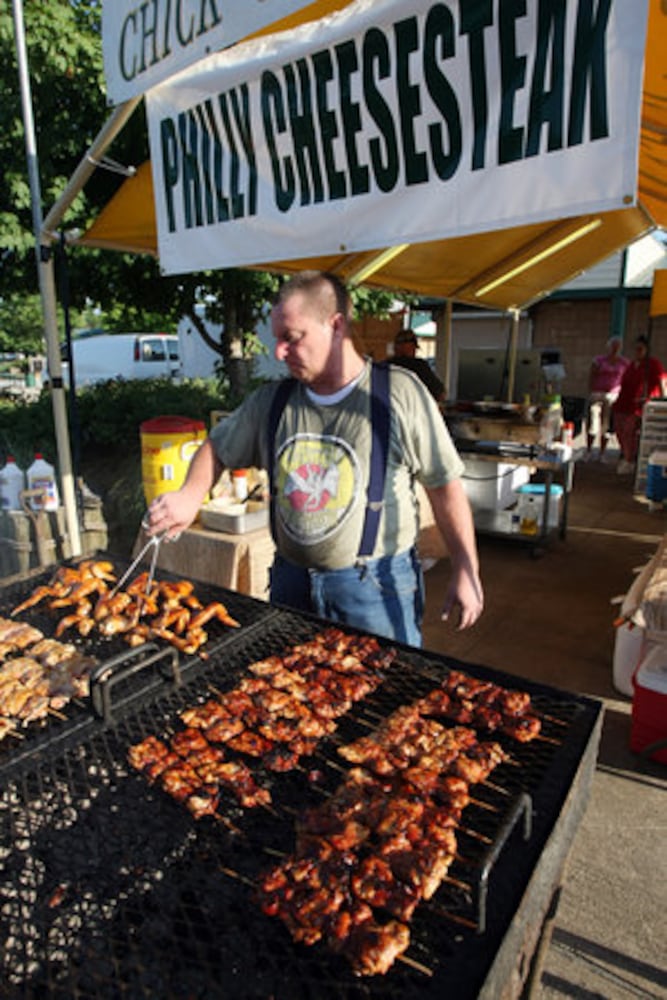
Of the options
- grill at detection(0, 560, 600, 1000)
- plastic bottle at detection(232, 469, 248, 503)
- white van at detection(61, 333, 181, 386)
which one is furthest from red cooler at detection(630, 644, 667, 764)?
Answer: white van at detection(61, 333, 181, 386)

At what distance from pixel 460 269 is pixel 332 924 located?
20.6ft

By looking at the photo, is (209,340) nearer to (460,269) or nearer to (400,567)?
(460,269)

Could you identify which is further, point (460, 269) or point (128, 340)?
point (128, 340)

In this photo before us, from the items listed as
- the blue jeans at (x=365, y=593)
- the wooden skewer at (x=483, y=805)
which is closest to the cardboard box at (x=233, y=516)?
the blue jeans at (x=365, y=593)

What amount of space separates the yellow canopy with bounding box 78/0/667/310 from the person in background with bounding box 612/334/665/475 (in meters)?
2.64

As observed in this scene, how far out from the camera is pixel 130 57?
318 cm

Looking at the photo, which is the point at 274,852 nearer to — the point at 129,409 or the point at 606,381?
the point at 129,409

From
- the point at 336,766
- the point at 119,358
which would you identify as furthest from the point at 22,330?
the point at 336,766

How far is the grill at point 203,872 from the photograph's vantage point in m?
1.12

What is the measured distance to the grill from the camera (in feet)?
3.66

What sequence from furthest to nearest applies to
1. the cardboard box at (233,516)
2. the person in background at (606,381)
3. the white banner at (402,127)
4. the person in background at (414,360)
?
1. the person in background at (606,381)
2. the person in background at (414,360)
3. the cardboard box at (233,516)
4. the white banner at (402,127)

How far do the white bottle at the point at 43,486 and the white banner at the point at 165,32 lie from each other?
9.03ft

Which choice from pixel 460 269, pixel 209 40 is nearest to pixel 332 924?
pixel 209 40

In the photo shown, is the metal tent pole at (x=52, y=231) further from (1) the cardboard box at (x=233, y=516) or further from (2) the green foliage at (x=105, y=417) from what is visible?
(2) the green foliage at (x=105, y=417)
